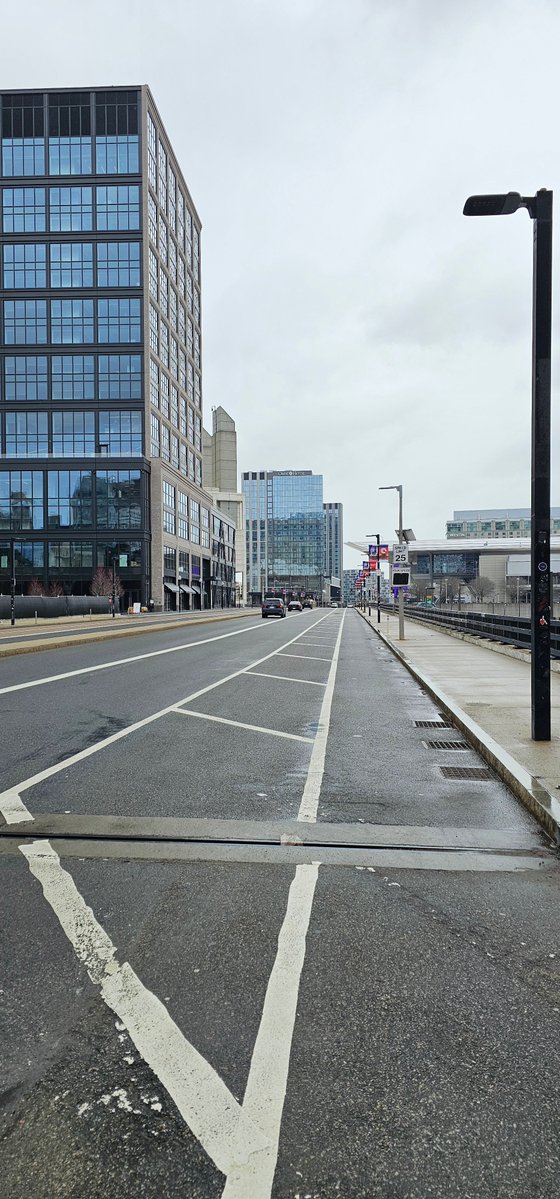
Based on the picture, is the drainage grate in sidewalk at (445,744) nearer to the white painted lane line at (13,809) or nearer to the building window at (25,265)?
the white painted lane line at (13,809)

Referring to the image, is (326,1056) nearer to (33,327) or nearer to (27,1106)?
(27,1106)

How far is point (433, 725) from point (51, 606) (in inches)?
1867

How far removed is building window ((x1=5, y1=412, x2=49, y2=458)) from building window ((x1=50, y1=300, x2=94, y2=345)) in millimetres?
9446

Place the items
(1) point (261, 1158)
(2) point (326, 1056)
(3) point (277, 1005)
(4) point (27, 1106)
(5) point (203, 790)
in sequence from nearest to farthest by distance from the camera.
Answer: (1) point (261, 1158) < (4) point (27, 1106) < (2) point (326, 1056) < (3) point (277, 1005) < (5) point (203, 790)

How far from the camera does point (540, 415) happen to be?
6.90m

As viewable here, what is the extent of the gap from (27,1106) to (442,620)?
3606 centimetres

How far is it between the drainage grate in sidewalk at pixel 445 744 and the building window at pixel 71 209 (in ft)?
290

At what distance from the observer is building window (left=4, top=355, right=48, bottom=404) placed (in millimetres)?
79062

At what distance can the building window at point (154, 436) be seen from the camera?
80.8 m

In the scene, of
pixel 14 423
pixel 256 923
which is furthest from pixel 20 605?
Result: pixel 256 923

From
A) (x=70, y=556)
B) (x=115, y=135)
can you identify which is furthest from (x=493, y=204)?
(x=115, y=135)

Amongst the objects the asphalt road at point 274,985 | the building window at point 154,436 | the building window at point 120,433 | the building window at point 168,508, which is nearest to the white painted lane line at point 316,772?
the asphalt road at point 274,985

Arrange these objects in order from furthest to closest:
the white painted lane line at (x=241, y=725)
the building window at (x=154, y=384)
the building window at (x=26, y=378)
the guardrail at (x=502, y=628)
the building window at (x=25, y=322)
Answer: the building window at (x=154, y=384) → the building window at (x=25, y=322) → the building window at (x=26, y=378) → the guardrail at (x=502, y=628) → the white painted lane line at (x=241, y=725)

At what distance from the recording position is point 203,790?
579 centimetres
